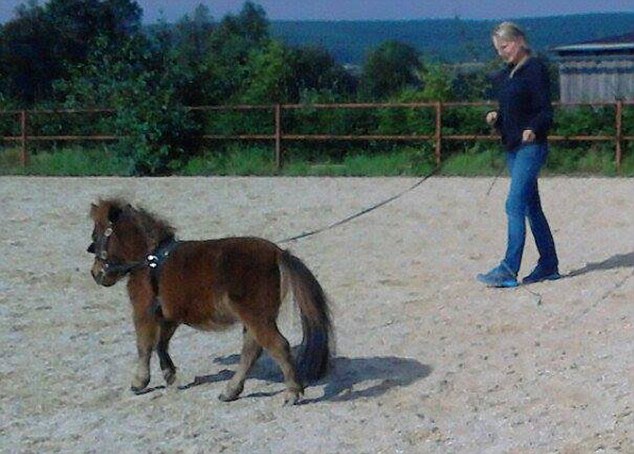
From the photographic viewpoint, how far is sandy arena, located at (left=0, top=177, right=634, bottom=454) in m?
6.26

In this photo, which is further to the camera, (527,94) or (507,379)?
(527,94)

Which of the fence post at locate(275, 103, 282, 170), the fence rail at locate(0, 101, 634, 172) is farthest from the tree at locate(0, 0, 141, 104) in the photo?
the fence post at locate(275, 103, 282, 170)

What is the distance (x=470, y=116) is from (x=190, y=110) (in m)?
5.11

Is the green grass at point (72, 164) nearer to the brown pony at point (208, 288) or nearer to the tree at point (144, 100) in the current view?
the tree at point (144, 100)

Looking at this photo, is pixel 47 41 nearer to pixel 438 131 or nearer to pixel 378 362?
pixel 438 131

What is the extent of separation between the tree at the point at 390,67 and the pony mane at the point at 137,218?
124 feet

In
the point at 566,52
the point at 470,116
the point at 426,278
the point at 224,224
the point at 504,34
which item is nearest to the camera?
the point at 504,34

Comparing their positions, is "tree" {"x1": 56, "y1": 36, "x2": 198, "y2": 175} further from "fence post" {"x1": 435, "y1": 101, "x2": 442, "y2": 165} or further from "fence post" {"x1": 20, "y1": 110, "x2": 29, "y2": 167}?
"fence post" {"x1": 435, "y1": 101, "x2": 442, "y2": 165}

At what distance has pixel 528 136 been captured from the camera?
357 inches

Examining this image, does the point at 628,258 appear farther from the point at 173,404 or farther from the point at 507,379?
the point at 173,404

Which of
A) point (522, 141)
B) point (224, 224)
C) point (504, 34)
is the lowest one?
point (224, 224)

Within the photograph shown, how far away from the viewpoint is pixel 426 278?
34.1 feet

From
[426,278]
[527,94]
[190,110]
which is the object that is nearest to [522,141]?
[527,94]

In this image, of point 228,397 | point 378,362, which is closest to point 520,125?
point 378,362
